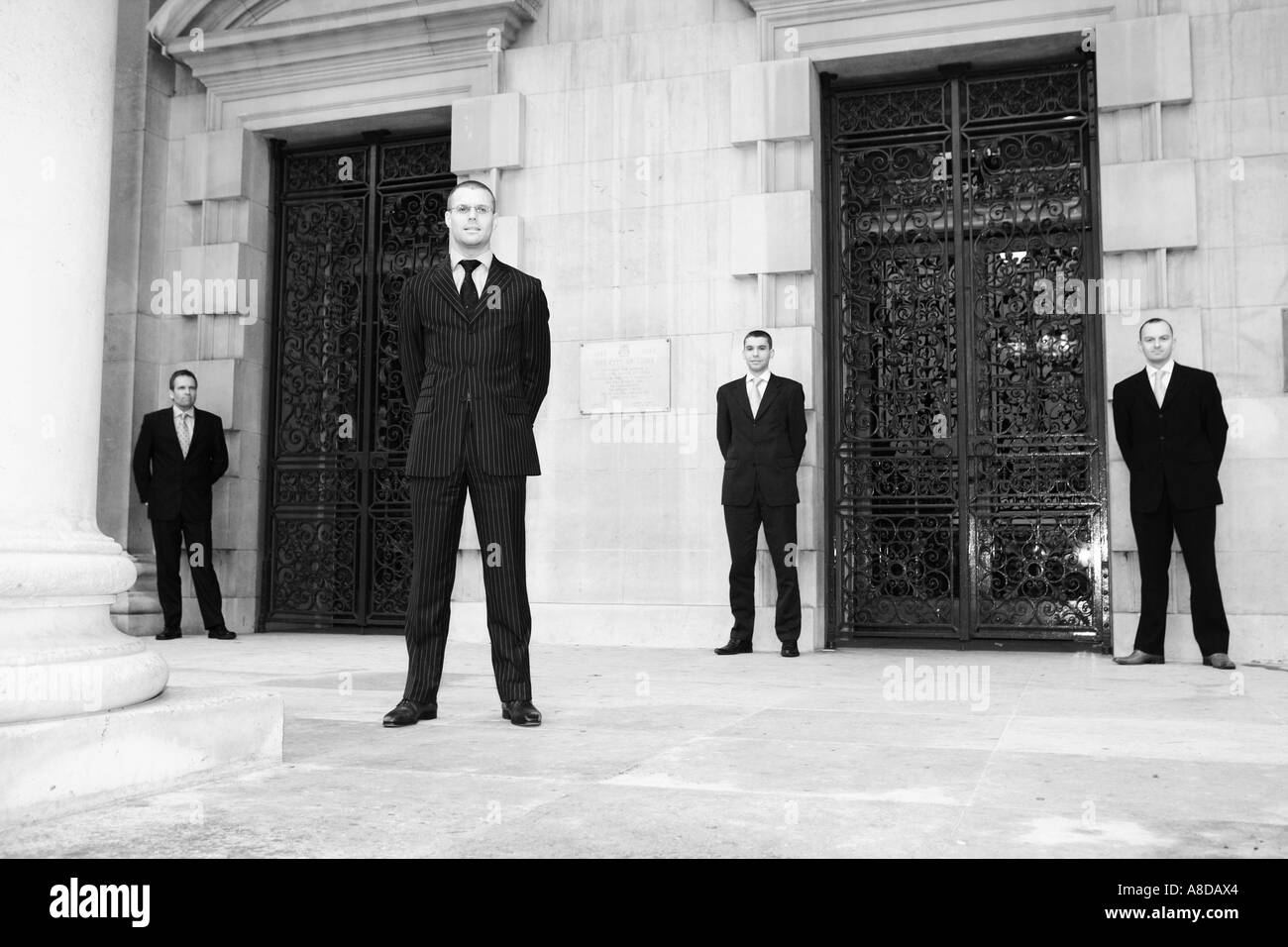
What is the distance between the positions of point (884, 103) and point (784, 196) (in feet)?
4.65

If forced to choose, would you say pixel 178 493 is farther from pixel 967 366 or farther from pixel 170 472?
pixel 967 366

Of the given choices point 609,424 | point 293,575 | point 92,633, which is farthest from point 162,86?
point 92,633

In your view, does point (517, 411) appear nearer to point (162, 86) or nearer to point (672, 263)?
point (672, 263)

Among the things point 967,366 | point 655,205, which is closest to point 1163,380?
point 967,366

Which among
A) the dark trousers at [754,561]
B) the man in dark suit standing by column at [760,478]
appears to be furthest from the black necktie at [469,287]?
the dark trousers at [754,561]

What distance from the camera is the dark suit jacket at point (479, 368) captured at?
5273mm

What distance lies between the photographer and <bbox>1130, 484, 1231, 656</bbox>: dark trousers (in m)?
8.53

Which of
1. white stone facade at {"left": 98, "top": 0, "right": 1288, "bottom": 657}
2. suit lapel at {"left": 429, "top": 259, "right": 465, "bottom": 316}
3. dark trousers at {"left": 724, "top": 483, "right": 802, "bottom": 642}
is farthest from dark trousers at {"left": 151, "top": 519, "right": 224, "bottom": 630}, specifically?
suit lapel at {"left": 429, "top": 259, "right": 465, "bottom": 316}

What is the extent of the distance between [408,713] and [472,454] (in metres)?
1.13

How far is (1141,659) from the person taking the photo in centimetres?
870

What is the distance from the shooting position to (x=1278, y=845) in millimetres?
3029

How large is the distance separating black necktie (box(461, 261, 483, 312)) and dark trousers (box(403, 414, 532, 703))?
1.63 ft

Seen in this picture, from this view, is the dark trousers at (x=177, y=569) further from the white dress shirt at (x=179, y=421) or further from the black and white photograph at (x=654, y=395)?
the white dress shirt at (x=179, y=421)

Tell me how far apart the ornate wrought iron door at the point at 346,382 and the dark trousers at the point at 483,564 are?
6583 mm
